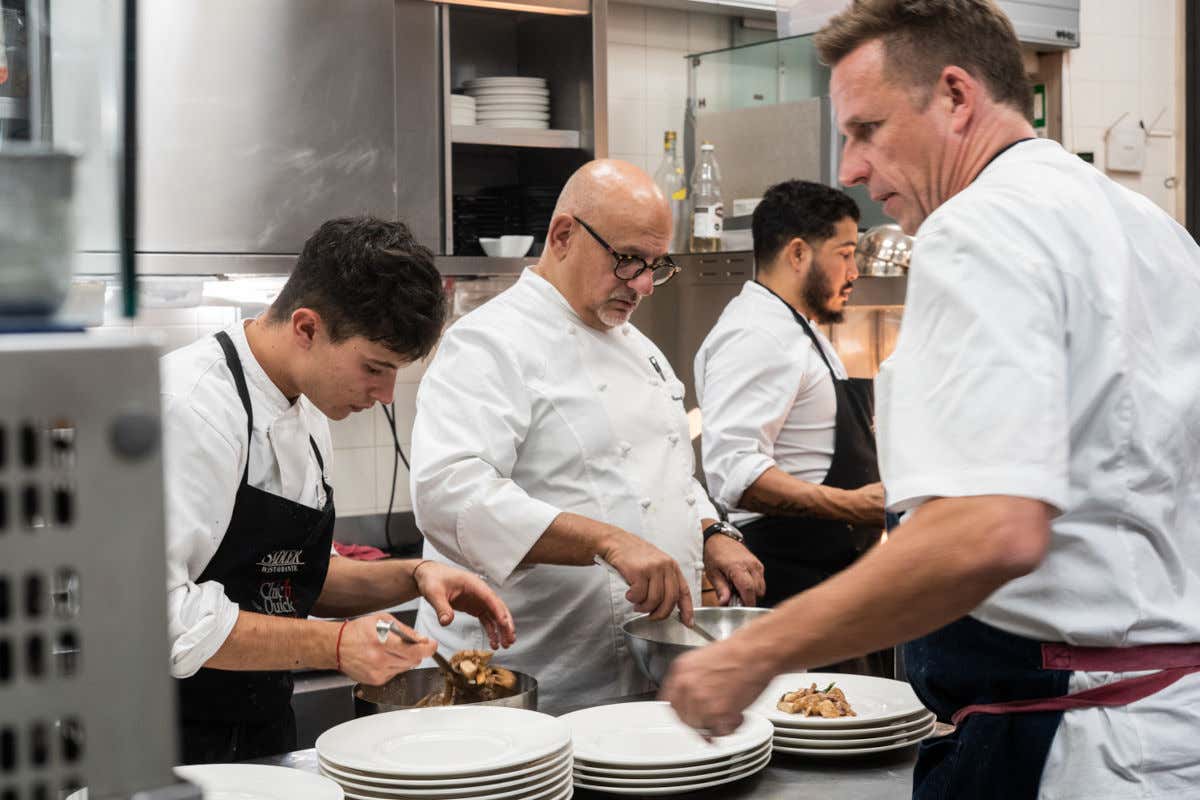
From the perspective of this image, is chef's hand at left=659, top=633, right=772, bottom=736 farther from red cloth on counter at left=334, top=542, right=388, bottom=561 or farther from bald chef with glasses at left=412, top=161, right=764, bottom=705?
red cloth on counter at left=334, top=542, right=388, bottom=561

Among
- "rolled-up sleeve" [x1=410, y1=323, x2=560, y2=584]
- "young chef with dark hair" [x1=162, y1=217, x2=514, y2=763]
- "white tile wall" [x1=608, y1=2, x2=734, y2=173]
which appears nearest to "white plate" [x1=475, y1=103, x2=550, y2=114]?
"white tile wall" [x1=608, y1=2, x2=734, y2=173]

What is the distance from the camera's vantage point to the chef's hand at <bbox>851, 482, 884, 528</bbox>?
11.4 feet

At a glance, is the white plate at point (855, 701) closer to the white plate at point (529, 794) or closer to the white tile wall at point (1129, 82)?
the white plate at point (529, 794)

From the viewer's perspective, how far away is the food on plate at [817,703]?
176cm

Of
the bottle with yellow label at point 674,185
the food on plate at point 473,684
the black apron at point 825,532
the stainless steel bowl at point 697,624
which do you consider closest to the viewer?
the food on plate at point 473,684

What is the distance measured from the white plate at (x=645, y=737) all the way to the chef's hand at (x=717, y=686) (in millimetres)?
317

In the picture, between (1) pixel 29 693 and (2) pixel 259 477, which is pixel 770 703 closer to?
(2) pixel 259 477

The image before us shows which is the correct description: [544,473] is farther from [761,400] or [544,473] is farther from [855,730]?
[761,400]

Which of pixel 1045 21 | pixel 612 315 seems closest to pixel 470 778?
pixel 612 315

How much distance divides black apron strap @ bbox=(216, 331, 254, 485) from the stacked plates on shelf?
1764 millimetres

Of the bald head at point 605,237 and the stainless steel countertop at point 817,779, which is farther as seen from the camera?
the bald head at point 605,237

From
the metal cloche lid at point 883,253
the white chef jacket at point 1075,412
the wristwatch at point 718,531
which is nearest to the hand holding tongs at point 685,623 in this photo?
the wristwatch at point 718,531

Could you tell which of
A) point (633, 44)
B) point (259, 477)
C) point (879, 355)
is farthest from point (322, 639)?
point (879, 355)

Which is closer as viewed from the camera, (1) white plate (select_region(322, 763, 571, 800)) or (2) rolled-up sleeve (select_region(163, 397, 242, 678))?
(1) white plate (select_region(322, 763, 571, 800))
